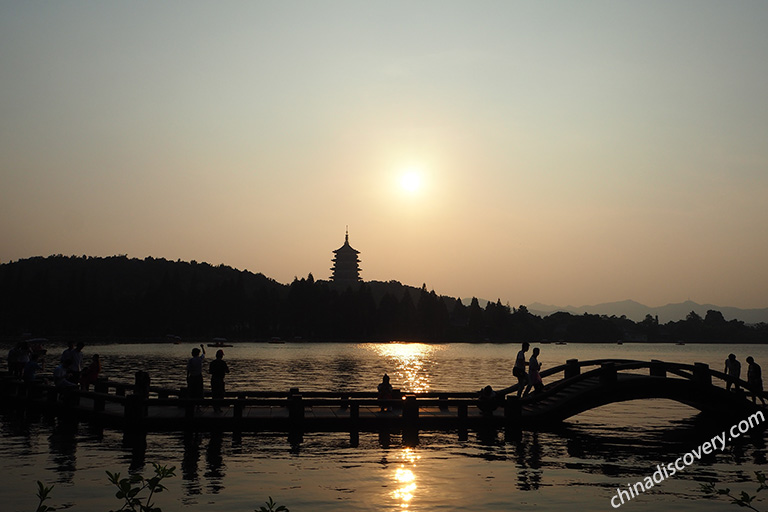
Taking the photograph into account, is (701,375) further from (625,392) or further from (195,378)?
(195,378)

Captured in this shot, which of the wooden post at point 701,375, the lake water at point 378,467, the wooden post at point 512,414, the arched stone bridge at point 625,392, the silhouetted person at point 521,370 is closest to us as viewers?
the lake water at point 378,467

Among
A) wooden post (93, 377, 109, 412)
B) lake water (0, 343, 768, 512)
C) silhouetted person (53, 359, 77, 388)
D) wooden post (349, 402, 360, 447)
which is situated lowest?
lake water (0, 343, 768, 512)

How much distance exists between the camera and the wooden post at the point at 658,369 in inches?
1086

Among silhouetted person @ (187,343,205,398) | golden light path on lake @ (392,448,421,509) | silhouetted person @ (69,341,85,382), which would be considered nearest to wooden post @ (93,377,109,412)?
silhouetted person @ (69,341,85,382)

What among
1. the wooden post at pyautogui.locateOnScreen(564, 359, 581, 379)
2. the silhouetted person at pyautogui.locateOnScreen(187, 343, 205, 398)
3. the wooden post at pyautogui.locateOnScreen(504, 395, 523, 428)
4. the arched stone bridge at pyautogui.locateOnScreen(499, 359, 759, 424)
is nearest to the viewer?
the silhouetted person at pyautogui.locateOnScreen(187, 343, 205, 398)

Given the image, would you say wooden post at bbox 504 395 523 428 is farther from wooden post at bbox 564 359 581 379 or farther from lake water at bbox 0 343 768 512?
wooden post at bbox 564 359 581 379

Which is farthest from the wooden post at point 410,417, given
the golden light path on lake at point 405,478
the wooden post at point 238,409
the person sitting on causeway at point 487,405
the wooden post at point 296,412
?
the wooden post at point 238,409

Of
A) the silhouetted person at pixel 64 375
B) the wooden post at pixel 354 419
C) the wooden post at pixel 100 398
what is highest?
the silhouetted person at pixel 64 375

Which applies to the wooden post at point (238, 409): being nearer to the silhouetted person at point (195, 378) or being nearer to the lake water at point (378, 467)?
the lake water at point (378, 467)

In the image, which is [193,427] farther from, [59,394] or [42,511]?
[42,511]

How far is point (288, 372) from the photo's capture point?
6756 cm

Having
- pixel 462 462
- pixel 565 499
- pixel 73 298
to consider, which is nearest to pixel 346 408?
pixel 462 462

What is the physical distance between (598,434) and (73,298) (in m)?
146

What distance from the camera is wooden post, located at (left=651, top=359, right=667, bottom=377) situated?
27594 millimetres
